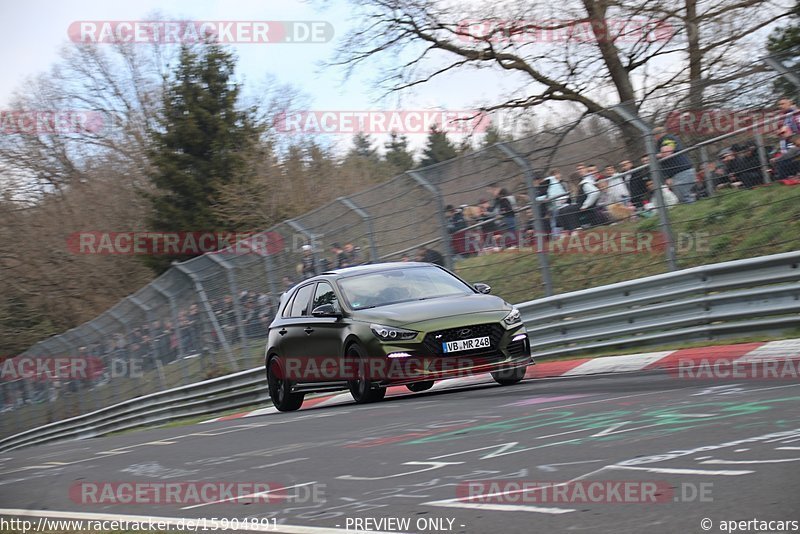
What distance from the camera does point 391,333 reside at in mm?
11852

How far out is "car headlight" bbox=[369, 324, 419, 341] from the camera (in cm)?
1176

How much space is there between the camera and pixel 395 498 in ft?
19.5

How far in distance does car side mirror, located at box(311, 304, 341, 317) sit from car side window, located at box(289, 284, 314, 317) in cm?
72

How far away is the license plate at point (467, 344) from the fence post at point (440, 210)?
13.6 ft

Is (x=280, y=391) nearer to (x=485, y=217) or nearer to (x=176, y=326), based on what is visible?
(x=485, y=217)

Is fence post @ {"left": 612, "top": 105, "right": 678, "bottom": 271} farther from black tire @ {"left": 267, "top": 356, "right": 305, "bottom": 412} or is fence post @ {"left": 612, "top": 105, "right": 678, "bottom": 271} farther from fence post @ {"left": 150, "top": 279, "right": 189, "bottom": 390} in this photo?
fence post @ {"left": 150, "top": 279, "right": 189, "bottom": 390}

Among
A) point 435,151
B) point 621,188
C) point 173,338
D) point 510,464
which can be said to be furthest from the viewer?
point 435,151

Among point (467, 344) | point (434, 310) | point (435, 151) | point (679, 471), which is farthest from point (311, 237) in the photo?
point (435, 151)

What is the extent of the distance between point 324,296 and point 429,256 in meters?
3.00

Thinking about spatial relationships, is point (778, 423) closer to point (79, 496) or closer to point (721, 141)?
point (79, 496)

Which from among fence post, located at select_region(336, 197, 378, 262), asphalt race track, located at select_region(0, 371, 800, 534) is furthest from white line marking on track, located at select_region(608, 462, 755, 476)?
fence post, located at select_region(336, 197, 378, 262)

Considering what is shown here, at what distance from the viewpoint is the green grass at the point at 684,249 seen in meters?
13.0

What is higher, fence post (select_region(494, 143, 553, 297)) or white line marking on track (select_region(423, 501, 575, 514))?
fence post (select_region(494, 143, 553, 297))

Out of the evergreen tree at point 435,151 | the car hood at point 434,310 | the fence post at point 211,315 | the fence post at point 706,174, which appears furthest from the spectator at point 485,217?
the evergreen tree at point 435,151
